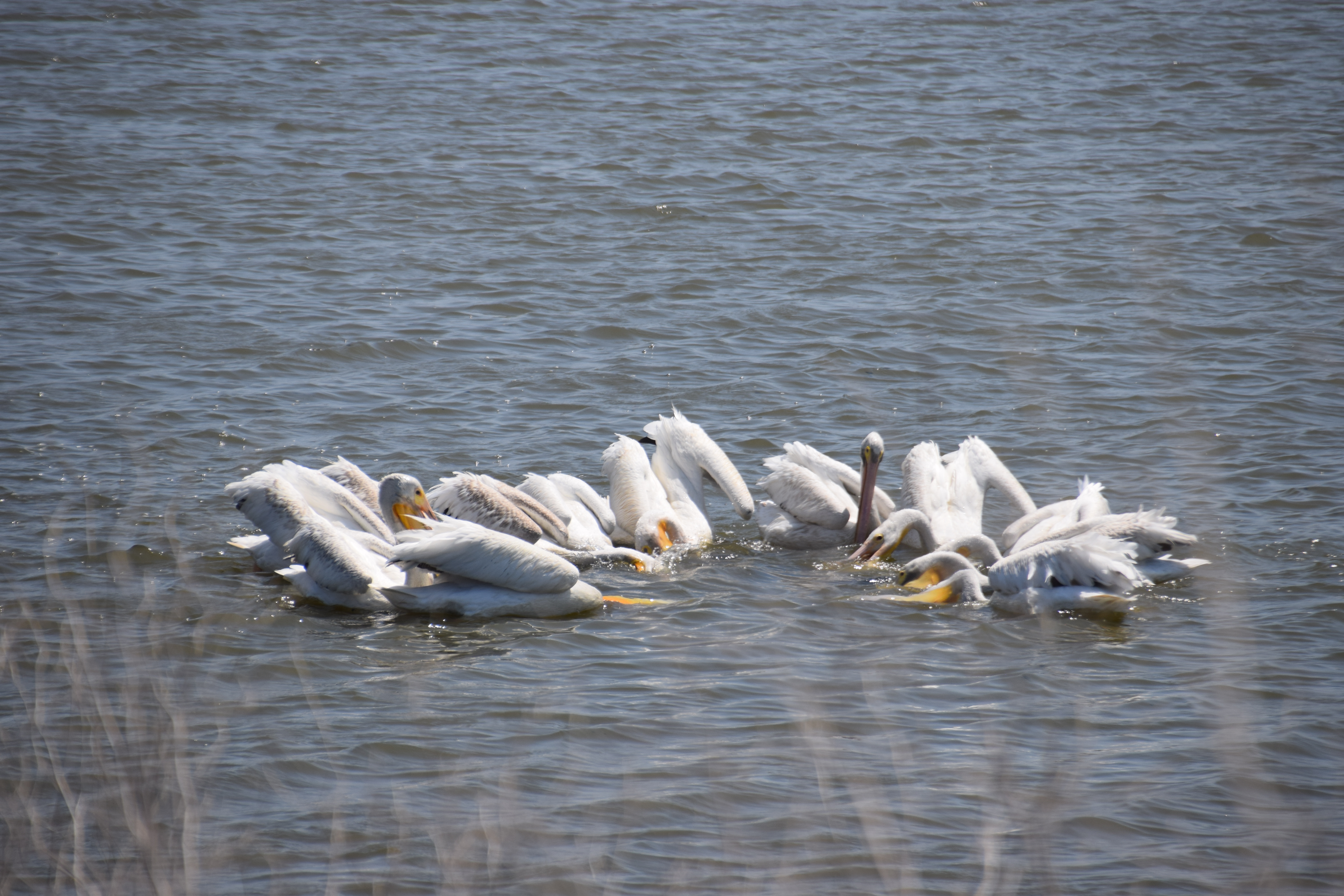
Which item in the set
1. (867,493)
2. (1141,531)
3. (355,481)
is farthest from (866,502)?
(355,481)

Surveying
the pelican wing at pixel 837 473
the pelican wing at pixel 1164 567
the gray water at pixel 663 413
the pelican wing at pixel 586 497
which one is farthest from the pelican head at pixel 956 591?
the pelican wing at pixel 586 497

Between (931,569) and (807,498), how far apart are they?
898mm

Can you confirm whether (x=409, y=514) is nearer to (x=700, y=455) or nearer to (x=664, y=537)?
(x=664, y=537)

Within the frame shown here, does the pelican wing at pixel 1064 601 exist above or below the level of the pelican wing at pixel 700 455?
below

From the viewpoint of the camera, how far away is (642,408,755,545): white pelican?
24.5ft

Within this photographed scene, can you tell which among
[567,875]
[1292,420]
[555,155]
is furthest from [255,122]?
[567,875]

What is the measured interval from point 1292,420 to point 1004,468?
237 cm

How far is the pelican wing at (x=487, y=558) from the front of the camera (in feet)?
19.9

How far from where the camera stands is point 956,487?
7.59 metres

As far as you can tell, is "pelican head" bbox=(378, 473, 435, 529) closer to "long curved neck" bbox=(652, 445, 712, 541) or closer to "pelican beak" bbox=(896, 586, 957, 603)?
"long curved neck" bbox=(652, 445, 712, 541)

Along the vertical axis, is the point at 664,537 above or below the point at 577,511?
below

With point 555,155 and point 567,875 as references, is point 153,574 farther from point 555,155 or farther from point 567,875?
point 555,155

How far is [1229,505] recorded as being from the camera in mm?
7621

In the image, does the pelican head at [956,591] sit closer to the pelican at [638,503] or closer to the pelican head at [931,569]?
the pelican head at [931,569]
